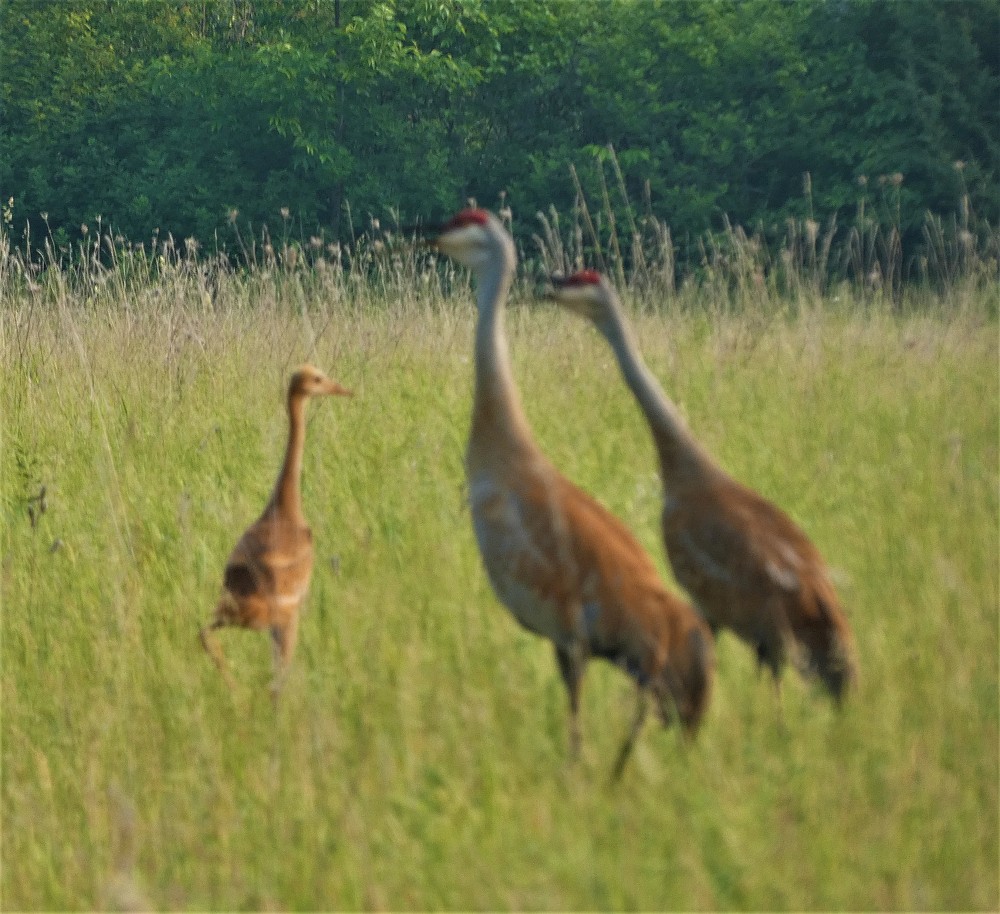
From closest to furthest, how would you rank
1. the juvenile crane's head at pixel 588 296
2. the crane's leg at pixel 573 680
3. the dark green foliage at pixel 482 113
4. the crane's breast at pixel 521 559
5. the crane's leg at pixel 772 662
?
the crane's leg at pixel 573 680, the crane's breast at pixel 521 559, the crane's leg at pixel 772 662, the juvenile crane's head at pixel 588 296, the dark green foliage at pixel 482 113

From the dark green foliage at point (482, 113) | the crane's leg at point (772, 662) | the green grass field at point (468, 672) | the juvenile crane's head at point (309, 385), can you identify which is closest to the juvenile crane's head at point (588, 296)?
the green grass field at point (468, 672)

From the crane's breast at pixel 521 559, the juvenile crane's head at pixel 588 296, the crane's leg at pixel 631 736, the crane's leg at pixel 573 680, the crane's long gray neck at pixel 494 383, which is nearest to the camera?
the crane's leg at pixel 631 736

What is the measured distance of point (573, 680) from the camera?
3.19 meters

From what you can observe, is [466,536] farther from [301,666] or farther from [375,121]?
[375,121]

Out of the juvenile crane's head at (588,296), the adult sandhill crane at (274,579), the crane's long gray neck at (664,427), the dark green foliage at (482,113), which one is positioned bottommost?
the adult sandhill crane at (274,579)

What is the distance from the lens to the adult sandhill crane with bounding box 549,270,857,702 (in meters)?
3.21

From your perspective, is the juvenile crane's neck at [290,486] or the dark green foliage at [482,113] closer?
the juvenile crane's neck at [290,486]

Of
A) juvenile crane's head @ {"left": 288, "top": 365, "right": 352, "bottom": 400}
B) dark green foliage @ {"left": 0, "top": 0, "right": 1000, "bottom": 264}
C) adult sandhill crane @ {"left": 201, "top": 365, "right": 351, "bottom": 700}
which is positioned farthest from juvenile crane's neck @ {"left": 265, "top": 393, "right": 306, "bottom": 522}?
dark green foliage @ {"left": 0, "top": 0, "right": 1000, "bottom": 264}

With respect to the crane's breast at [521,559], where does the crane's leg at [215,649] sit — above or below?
below

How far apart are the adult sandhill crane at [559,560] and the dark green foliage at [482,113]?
15.6m

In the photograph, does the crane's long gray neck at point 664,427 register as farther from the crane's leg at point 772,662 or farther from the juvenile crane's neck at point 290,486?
the juvenile crane's neck at point 290,486

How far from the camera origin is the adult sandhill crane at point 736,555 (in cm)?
321

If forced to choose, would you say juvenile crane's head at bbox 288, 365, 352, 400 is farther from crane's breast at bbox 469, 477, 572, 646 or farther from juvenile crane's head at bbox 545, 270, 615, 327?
crane's breast at bbox 469, 477, 572, 646

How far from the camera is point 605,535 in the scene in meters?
3.15
